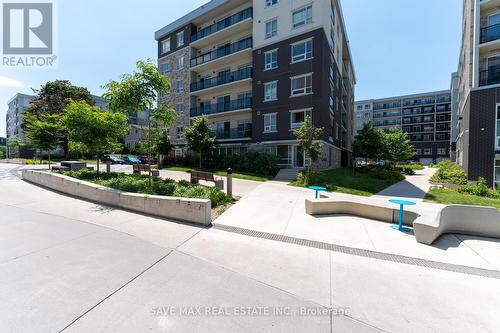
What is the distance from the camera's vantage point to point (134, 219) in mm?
6836

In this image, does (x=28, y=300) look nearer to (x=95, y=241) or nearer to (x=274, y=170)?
(x=95, y=241)

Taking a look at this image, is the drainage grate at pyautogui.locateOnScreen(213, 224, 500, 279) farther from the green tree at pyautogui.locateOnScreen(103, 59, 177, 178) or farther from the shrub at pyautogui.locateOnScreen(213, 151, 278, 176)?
the shrub at pyautogui.locateOnScreen(213, 151, 278, 176)

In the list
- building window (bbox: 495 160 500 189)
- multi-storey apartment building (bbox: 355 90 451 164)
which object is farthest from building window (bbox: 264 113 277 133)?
multi-storey apartment building (bbox: 355 90 451 164)

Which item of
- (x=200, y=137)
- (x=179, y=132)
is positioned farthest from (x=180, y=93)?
(x=200, y=137)

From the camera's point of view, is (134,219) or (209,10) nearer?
(134,219)

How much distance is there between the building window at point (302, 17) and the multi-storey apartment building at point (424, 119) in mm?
49826

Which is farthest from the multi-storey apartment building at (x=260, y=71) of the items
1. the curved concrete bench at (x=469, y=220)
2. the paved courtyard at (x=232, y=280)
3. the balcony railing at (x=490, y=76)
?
the paved courtyard at (x=232, y=280)

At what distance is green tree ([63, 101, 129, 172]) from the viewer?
37.9 ft

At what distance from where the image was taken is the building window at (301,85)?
66.3 feet

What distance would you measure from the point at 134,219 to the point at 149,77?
625cm

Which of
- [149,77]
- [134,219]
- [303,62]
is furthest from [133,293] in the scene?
[303,62]

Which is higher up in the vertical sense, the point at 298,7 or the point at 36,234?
the point at 298,7

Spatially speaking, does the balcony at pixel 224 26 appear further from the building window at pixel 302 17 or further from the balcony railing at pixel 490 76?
the balcony railing at pixel 490 76

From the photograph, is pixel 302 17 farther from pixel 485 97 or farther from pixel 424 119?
pixel 424 119
